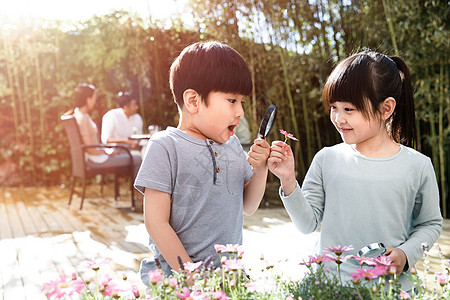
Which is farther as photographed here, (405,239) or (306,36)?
(306,36)

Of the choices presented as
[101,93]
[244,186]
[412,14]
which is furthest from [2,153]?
[244,186]

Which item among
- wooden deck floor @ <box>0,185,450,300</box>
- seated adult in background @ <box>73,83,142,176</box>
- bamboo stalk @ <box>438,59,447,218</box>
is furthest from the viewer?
seated adult in background @ <box>73,83,142,176</box>

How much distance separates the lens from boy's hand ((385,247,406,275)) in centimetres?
112

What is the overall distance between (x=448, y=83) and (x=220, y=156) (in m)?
3.39

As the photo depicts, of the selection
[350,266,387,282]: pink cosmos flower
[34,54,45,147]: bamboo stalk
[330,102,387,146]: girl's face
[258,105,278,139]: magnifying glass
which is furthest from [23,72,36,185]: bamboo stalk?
[350,266,387,282]: pink cosmos flower

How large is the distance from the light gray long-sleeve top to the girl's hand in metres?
0.07

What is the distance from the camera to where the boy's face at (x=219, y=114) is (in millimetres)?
1155

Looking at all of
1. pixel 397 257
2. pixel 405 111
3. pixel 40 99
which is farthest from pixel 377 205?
pixel 40 99

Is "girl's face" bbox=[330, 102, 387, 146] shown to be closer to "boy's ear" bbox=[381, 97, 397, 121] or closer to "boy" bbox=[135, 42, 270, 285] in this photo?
"boy's ear" bbox=[381, 97, 397, 121]

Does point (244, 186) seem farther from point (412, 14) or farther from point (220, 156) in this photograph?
point (412, 14)

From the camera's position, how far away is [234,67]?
116cm

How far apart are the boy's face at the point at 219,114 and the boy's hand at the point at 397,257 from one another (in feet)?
1.55

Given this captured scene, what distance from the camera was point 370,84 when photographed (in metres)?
1.27

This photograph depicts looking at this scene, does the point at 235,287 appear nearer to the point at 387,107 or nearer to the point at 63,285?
the point at 63,285
